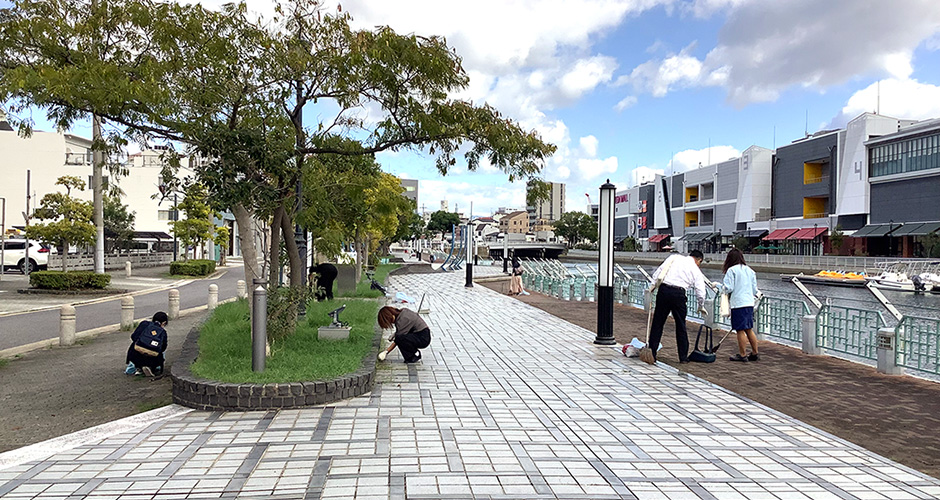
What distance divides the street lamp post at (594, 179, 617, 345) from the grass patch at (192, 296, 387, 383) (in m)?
3.67

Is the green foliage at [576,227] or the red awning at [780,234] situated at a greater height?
the green foliage at [576,227]

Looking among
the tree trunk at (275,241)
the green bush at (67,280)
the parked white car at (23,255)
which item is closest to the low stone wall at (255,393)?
the tree trunk at (275,241)

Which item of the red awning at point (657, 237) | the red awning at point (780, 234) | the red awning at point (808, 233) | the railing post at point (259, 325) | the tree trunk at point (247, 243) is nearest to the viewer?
the railing post at point (259, 325)

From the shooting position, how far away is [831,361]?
8.66 meters

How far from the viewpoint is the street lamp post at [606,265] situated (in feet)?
32.1

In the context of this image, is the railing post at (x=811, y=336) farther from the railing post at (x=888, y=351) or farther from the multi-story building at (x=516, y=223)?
the multi-story building at (x=516, y=223)

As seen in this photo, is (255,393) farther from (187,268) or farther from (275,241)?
(187,268)

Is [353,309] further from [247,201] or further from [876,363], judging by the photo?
[876,363]

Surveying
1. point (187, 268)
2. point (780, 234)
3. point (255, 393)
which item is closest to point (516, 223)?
point (780, 234)

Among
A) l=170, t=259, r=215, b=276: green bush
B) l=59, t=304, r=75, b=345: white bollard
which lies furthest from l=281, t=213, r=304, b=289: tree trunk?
l=170, t=259, r=215, b=276: green bush

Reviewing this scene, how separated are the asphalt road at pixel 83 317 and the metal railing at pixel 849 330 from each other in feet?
42.4

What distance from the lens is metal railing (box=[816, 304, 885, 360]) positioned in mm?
8328

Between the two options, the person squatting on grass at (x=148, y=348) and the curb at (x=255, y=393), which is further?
the person squatting on grass at (x=148, y=348)

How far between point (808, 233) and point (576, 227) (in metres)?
47.1
